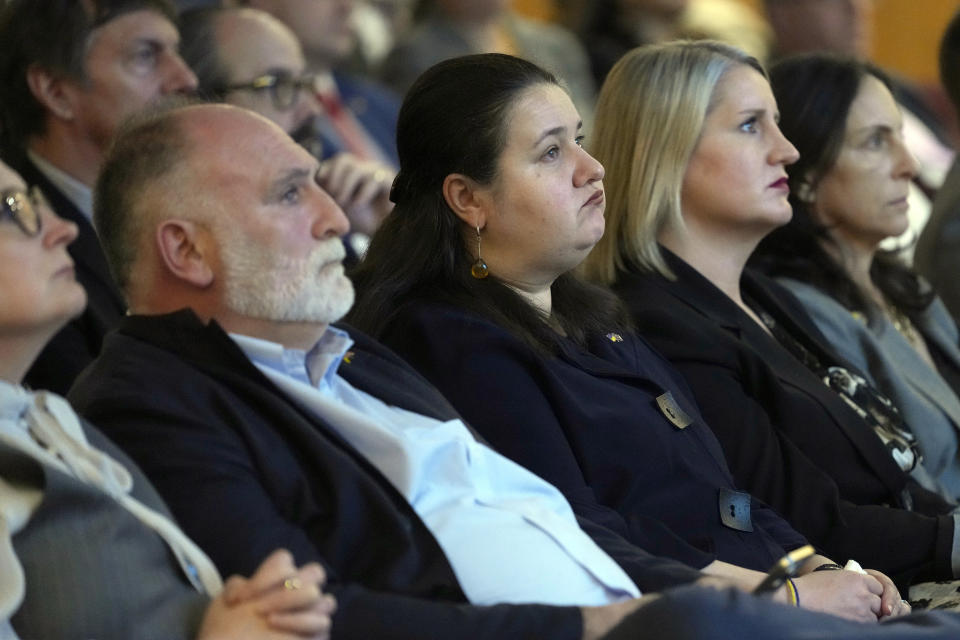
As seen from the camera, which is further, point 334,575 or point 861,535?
point 861,535

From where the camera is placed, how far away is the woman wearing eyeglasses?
1.66m

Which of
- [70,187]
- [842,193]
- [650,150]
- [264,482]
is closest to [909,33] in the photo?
[842,193]

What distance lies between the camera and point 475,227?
255 cm

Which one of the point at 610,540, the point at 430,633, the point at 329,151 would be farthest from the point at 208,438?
the point at 329,151

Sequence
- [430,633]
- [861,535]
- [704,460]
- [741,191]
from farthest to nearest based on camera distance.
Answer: [741,191], [861,535], [704,460], [430,633]

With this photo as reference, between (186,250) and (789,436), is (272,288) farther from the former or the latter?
(789,436)

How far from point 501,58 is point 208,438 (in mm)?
1047

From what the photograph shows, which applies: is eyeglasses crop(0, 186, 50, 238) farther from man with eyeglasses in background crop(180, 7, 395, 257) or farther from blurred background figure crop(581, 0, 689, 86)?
blurred background figure crop(581, 0, 689, 86)

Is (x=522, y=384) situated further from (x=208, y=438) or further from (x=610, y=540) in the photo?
(x=208, y=438)

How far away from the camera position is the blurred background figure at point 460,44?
5.30 metres

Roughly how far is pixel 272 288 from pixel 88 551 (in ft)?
1.58

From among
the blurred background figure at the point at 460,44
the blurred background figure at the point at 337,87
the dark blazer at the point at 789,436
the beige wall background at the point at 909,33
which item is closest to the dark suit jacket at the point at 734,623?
the dark blazer at the point at 789,436

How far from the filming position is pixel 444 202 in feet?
8.44

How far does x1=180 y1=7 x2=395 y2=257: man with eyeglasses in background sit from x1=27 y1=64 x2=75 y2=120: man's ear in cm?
40
